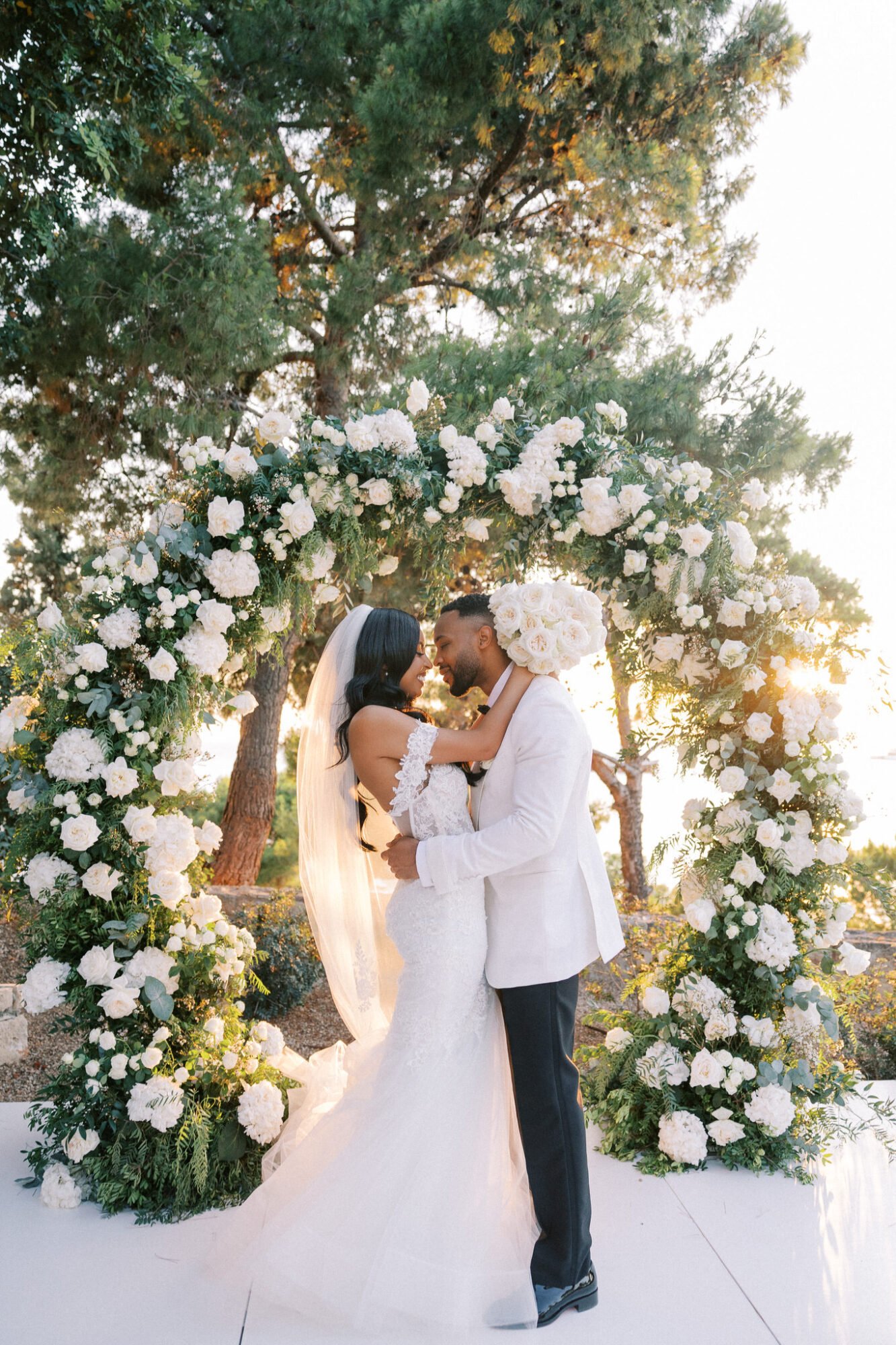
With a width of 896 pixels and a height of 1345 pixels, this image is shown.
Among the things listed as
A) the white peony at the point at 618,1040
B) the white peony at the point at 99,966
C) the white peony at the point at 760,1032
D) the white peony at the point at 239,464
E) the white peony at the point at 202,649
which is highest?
the white peony at the point at 239,464

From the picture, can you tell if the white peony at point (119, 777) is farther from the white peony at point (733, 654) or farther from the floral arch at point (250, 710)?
the white peony at point (733, 654)

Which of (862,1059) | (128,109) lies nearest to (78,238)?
(128,109)

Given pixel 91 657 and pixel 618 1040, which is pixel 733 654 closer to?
pixel 618 1040

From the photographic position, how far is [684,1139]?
3520 mm

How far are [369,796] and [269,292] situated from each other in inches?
176

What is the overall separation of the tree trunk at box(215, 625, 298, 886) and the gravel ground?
1.92 m

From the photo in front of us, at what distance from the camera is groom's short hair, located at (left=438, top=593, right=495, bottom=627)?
2.95 meters

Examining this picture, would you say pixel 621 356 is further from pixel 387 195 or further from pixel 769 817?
pixel 769 817

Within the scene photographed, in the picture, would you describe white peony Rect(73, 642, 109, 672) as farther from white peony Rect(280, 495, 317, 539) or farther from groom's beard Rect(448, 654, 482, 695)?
groom's beard Rect(448, 654, 482, 695)

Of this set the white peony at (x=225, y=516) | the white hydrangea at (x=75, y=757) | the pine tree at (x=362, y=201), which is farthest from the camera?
the pine tree at (x=362, y=201)

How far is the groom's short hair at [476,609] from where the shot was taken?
2949mm

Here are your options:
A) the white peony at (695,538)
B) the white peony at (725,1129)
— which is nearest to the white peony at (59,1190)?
the white peony at (725,1129)

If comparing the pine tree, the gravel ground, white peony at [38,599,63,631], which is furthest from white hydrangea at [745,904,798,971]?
the pine tree

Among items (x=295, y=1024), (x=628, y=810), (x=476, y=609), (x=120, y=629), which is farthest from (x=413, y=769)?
(x=628, y=810)
